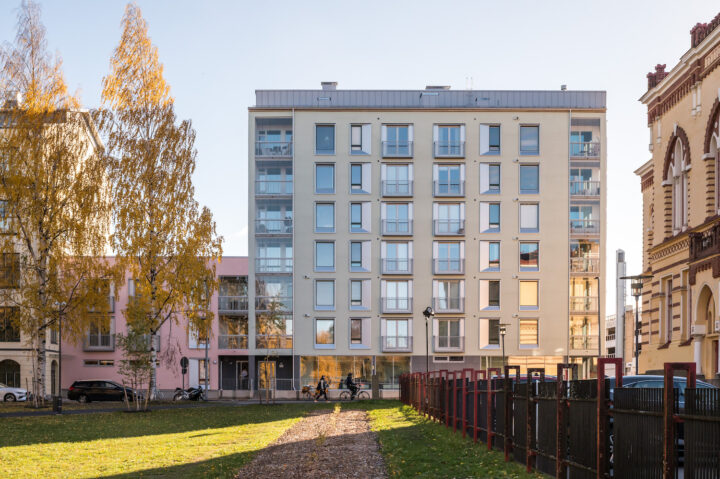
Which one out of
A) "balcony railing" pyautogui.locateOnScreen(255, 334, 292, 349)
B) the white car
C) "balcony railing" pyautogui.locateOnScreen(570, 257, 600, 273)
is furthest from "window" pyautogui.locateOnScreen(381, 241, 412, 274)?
the white car

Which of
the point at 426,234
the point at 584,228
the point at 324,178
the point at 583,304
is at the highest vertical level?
the point at 324,178

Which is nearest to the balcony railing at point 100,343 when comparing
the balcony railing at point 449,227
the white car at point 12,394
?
the white car at point 12,394

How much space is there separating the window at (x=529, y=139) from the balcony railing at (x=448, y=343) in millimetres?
14555

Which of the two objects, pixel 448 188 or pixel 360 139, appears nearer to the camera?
pixel 448 188

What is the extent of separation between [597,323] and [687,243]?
27419mm

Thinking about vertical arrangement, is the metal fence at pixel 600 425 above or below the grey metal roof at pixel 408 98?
below

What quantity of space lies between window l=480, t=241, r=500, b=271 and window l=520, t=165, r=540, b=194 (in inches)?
177

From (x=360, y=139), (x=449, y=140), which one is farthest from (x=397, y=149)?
(x=449, y=140)

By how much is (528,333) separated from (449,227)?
958 cm

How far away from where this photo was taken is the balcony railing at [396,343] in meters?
65.5

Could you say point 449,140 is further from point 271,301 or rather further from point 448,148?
point 271,301

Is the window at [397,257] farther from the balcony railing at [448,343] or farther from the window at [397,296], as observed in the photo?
the balcony railing at [448,343]

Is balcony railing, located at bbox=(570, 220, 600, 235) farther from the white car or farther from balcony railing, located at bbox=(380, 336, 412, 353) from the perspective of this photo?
the white car

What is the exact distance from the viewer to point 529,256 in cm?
6588
